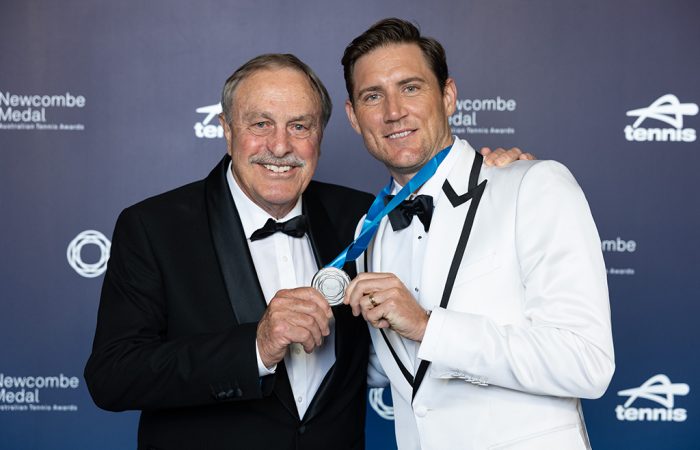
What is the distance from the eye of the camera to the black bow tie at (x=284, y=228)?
8.46ft

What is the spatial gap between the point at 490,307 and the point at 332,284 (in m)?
0.47

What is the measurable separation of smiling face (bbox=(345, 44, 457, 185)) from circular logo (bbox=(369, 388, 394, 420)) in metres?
2.15

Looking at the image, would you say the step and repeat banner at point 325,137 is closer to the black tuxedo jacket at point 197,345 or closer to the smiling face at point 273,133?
the smiling face at point 273,133

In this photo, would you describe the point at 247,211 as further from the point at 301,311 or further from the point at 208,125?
Answer: the point at 208,125

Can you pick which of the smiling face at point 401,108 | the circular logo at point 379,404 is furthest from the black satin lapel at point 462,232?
the circular logo at point 379,404

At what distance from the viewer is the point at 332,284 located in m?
2.17

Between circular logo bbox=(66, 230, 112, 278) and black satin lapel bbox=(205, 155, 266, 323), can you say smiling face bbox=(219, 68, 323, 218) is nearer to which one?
black satin lapel bbox=(205, 155, 266, 323)

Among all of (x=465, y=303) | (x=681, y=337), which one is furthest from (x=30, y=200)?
(x=681, y=337)

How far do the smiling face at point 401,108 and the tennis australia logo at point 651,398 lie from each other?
96.5 inches

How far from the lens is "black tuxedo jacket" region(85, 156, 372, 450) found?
2.21m

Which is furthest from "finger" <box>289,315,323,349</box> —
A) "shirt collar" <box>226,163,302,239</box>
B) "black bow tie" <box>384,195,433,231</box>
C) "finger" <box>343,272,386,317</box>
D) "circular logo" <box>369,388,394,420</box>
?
"circular logo" <box>369,388,394,420</box>

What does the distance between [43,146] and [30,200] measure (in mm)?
328

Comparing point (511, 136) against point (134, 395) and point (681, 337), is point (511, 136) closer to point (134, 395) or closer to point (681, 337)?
point (681, 337)

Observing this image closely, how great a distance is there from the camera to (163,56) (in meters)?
4.30
